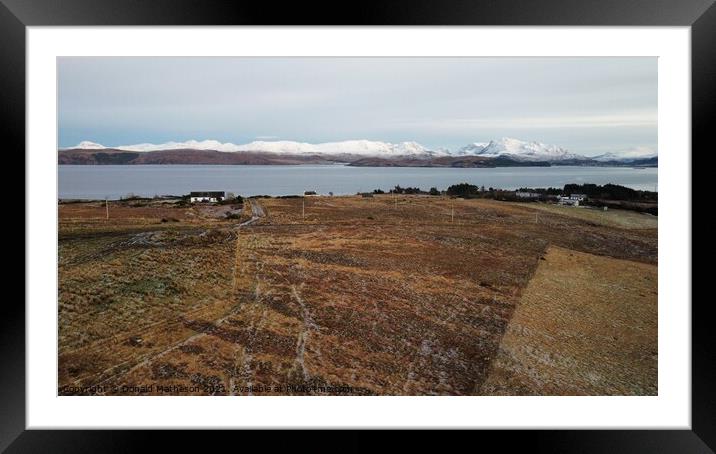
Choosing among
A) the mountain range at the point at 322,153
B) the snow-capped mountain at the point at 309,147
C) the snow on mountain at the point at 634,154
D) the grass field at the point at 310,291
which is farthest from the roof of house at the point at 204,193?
the snow on mountain at the point at 634,154

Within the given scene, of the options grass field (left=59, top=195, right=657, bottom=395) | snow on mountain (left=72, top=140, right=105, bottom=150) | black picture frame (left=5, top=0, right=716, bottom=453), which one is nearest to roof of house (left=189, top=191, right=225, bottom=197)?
grass field (left=59, top=195, right=657, bottom=395)

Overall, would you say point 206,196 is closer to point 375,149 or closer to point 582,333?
point 375,149

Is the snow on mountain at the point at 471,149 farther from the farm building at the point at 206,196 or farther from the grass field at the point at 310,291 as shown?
the farm building at the point at 206,196

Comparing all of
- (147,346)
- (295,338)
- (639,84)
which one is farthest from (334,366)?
(639,84)

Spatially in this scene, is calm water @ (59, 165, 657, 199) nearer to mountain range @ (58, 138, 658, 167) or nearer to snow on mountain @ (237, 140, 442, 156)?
mountain range @ (58, 138, 658, 167)
